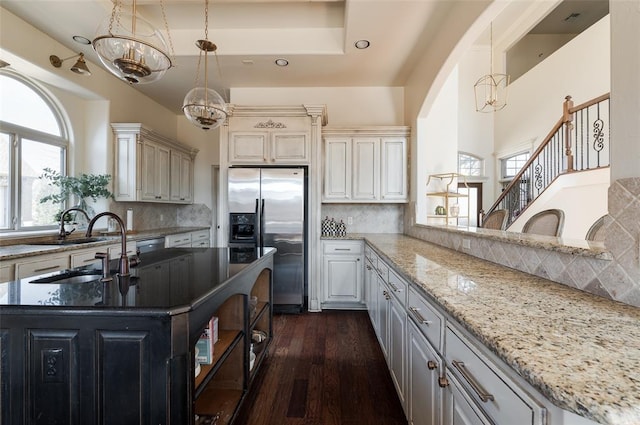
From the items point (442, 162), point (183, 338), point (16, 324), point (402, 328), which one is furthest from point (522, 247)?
point (442, 162)

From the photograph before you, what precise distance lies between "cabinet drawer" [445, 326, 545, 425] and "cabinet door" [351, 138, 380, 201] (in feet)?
9.61

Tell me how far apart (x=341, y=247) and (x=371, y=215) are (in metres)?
0.83

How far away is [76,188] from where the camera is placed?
11.4 ft

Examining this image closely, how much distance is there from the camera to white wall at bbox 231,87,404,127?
4.25 metres

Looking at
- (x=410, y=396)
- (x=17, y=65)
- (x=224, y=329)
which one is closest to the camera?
(x=410, y=396)

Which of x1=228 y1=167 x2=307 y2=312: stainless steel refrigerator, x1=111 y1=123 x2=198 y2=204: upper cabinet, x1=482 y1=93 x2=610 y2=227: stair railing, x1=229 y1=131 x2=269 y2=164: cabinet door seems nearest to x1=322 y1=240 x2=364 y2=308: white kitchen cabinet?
x1=228 y1=167 x2=307 y2=312: stainless steel refrigerator

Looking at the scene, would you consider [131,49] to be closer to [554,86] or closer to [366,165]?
[366,165]

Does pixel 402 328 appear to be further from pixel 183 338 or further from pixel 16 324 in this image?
pixel 16 324

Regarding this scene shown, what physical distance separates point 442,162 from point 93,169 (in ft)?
15.7

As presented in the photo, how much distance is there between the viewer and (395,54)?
336 cm

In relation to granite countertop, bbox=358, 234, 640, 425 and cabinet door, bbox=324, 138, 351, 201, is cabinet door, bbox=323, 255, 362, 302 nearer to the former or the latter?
cabinet door, bbox=324, 138, 351, 201

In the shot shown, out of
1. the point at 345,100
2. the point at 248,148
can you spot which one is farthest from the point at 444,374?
the point at 345,100

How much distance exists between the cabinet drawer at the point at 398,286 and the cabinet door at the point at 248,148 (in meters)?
2.32

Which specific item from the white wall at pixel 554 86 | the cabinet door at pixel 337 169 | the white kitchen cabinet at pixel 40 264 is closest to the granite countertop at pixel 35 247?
the white kitchen cabinet at pixel 40 264
